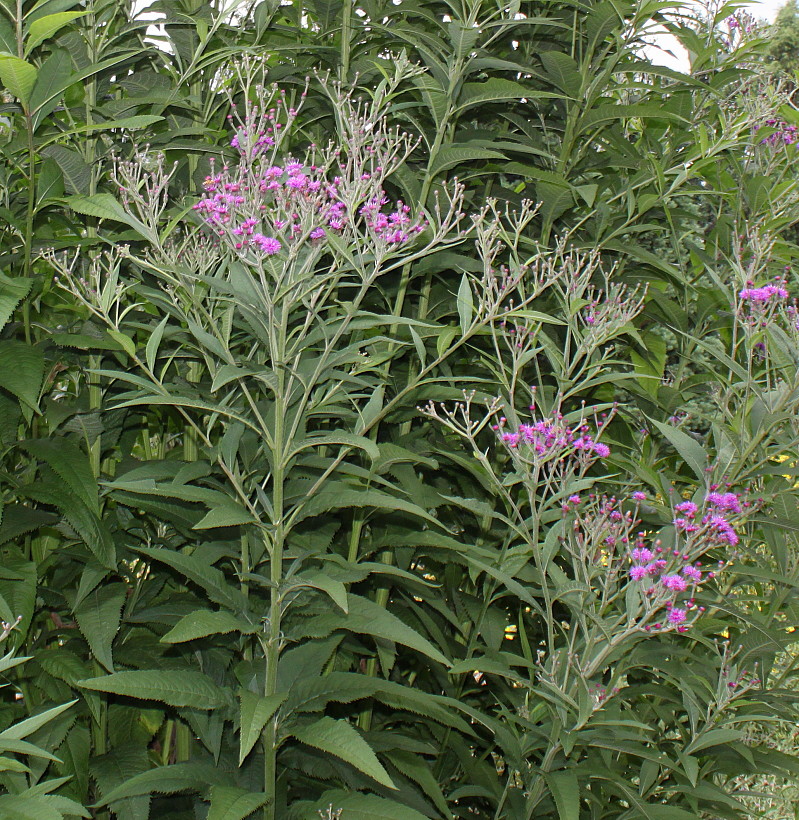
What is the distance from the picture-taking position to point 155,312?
2.57 metres

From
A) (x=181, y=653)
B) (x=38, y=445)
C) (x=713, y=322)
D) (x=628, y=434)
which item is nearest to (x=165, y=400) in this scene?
(x=38, y=445)

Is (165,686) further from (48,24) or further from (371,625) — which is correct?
(48,24)

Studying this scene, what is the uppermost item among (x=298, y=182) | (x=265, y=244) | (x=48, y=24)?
(x=48, y=24)

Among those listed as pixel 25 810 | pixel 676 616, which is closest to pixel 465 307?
pixel 676 616

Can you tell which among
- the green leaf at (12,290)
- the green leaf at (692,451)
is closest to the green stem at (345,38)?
the green leaf at (12,290)

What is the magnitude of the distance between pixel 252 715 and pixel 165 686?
0.30 m

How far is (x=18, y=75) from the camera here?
2.08 meters

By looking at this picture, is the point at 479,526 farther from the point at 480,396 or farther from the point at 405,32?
the point at 405,32

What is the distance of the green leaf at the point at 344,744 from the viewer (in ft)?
6.11

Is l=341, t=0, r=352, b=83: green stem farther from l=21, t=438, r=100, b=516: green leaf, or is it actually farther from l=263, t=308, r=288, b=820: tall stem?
l=21, t=438, r=100, b=516: green leaf

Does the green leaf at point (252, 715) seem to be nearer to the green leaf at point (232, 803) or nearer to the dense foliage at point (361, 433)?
the dense foliage at point (361, 433)

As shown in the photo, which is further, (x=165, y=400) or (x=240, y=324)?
(x=240, y=324)

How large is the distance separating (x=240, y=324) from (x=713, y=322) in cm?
206

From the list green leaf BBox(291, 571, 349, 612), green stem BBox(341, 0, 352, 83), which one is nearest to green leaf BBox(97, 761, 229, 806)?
green leaf BBox(291, 571, 349, 612)
